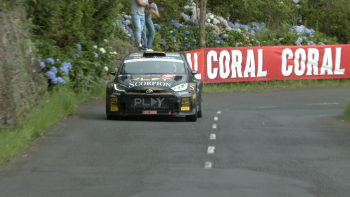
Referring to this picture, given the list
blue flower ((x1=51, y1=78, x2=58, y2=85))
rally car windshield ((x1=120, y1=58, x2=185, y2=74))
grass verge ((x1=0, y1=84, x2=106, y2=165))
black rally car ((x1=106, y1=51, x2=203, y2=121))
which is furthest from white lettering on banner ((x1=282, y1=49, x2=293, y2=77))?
blue flower ((x1=51, y1=78, x2=58, y2=85))

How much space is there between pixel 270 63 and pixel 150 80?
12.8m

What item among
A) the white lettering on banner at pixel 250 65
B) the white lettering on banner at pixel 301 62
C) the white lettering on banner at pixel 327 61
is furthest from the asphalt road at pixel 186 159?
the white lettering on banner at pixel 327 61

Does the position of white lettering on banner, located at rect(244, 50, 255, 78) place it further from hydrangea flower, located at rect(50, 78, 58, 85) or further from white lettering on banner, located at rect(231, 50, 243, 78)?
hydrangea flower, located at rect(50, 78, 58, 85)

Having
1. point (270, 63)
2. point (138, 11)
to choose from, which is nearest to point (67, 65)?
point (138, 11)

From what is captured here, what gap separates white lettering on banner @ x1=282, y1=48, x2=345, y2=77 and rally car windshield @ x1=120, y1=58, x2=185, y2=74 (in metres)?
11.9

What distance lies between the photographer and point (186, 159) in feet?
26.5

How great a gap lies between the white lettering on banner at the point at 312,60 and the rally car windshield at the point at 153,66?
496 inches

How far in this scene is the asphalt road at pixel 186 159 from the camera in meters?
6.41

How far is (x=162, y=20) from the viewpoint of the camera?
2852 centimetres

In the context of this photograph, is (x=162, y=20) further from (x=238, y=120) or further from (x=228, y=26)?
(x=238, y=120)

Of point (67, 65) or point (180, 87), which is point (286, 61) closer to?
point (67, 65)

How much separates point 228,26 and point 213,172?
964 inches

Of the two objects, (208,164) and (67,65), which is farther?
(67,65)

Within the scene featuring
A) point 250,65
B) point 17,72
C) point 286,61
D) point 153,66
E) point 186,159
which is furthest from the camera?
point 286,61
